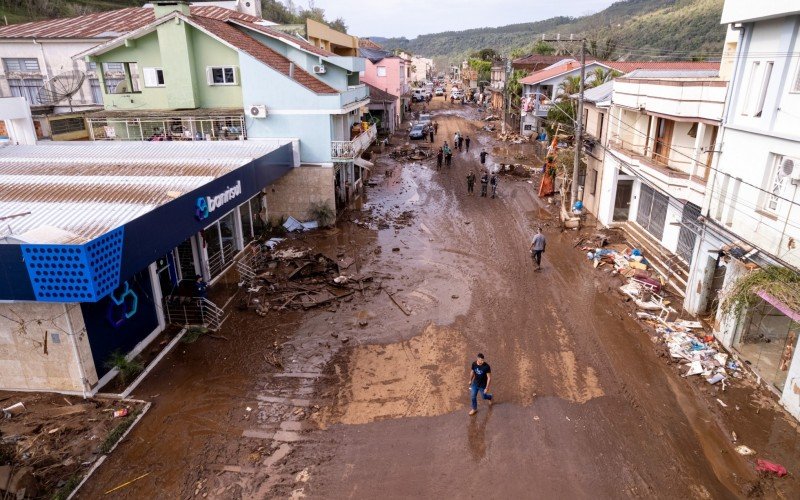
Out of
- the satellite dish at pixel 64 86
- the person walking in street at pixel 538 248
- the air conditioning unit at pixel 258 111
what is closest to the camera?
the person walking in street at pixel 538 248

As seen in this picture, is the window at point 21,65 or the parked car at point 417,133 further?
the parked car at point 417,133

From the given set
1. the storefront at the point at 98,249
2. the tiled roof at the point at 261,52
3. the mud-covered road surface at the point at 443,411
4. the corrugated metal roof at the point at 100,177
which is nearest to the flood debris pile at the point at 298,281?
the mud-covered road surface at the point at 443,411

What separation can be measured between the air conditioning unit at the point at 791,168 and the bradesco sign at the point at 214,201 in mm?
15872

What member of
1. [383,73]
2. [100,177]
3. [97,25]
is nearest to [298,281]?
[100,177]

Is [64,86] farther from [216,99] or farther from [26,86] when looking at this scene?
→ [216,99]

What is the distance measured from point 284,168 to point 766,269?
1904 centimetres

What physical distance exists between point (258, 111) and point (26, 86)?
24.1m

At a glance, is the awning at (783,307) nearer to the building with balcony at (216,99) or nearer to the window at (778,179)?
the window at (778,179)

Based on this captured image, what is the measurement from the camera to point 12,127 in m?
24.8

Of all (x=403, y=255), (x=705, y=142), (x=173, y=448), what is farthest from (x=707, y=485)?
(x=403, y=255)

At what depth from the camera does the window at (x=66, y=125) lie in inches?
1153

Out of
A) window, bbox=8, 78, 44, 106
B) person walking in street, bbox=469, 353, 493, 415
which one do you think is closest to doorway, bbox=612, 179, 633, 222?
person walking in street, bbox=469, 353, 493, 415

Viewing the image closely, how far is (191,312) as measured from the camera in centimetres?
1514

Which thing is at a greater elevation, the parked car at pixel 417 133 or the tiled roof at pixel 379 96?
the tiled roof at pixel 379 96
